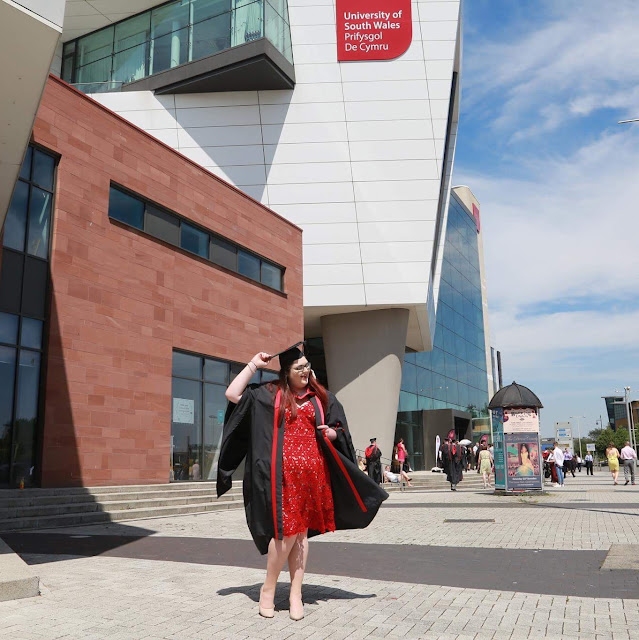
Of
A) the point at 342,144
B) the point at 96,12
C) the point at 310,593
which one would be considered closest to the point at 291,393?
the point at 310,593

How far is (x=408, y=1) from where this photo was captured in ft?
96.5

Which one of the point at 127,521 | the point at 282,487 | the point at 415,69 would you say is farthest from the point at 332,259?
the point at 282,487

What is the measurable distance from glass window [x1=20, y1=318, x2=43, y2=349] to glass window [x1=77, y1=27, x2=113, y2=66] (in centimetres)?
2037

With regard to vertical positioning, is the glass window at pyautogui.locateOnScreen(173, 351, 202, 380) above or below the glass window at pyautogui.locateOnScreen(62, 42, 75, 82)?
below

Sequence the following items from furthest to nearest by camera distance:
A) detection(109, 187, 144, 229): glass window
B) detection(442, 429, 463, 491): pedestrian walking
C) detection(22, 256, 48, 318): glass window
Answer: detection(442, 429, 463, 491): pedestrian walking
detection(109, 187, 144, 229): glass window
detection(22, 256, 48, 318): glass window

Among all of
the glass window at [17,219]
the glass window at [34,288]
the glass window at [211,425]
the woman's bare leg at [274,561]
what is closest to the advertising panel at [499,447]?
the glass window at [211,425]

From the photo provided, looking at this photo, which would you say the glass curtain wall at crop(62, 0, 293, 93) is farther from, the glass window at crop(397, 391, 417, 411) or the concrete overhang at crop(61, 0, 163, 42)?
the glass window at crop(397, 391, 417, 411)

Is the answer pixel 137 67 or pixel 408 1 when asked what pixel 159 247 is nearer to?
pixel 137 67

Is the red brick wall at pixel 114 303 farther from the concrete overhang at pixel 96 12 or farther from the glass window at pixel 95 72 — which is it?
the concrete overhang at pixel 96 12

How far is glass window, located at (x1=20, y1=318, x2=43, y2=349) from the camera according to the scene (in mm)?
14883

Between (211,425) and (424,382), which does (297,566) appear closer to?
(211,425)

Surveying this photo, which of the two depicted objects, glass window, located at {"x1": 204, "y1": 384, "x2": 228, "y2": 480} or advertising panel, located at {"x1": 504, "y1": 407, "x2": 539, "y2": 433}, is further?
glass window, located at {"x1": 204, "y1": 384, "x2": 228, "y2": 480}

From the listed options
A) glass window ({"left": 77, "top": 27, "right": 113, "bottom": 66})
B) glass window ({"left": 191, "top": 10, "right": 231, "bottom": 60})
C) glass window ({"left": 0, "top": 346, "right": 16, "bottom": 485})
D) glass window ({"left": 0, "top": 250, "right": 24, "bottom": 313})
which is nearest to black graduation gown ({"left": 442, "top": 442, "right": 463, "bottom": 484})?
glass window ({"left": 0, "top": 346, "right": 16, "bottom": 485})

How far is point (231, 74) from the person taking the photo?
2805 cm
